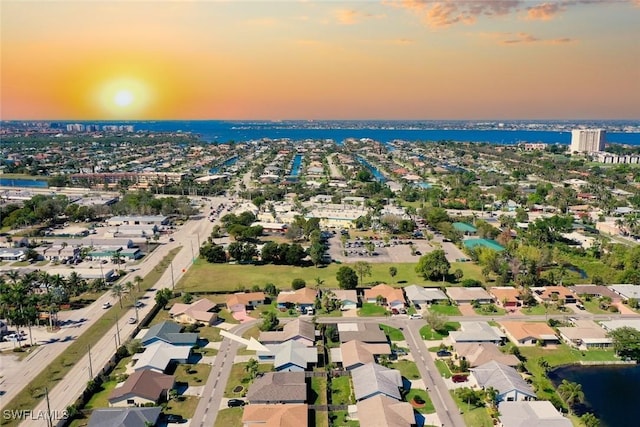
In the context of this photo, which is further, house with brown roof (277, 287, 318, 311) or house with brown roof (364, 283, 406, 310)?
house with brown roof (364, 283, 406, 310)

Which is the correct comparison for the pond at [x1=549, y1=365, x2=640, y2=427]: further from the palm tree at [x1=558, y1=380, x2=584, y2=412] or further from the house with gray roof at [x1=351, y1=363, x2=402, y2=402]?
the house with gray roof at [x1=351, y1=363, x2=402, y2=402]

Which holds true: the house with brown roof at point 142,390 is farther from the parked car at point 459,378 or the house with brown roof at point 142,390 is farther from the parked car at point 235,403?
the parked car at point 459,378

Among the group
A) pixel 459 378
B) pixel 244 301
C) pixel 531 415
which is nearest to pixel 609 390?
pixel 531 415

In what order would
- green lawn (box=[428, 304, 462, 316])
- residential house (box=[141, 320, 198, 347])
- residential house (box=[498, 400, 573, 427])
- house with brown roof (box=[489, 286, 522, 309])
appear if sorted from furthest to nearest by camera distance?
house with brown roof (box=[489, 286, 522, 309]) → green lawn (box=[428, 304, 462, 316]) → residential house (box=[141, 320, 198, 347]) → residential house (box=[498, 400, 573, 427])

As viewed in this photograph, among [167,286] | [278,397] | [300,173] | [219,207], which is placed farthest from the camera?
[300,173]

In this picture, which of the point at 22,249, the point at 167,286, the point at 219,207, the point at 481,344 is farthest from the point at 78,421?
the point at 219,207

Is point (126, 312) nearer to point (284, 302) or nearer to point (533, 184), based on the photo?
point (284, 302)

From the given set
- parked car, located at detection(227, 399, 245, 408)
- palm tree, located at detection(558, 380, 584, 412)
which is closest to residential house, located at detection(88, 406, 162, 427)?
parked car, located at detection(227, 399, 245, 408)

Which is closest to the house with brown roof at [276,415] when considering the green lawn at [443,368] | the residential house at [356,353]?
the residential house at [356,353]
